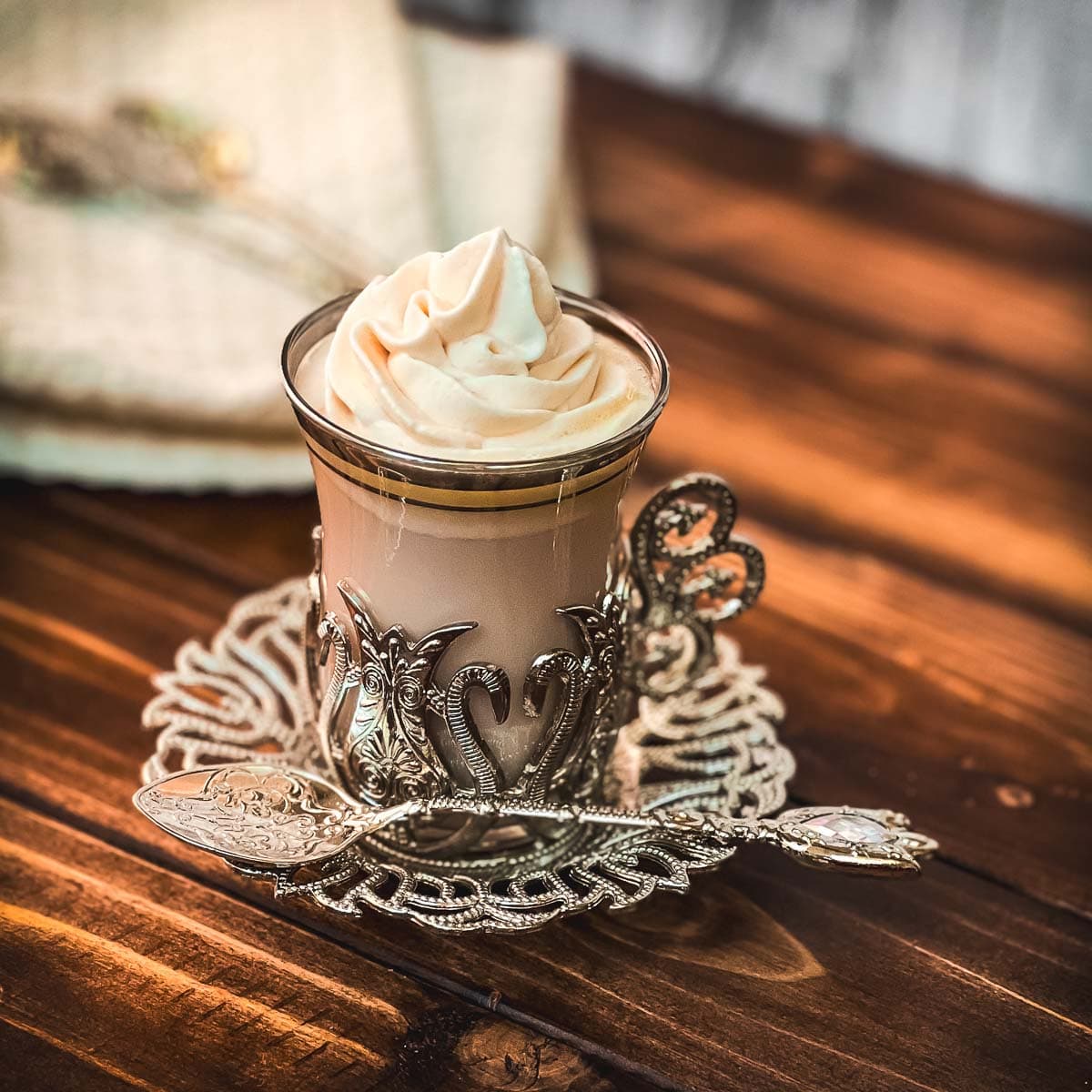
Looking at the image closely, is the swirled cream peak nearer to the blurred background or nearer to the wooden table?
the wooden table

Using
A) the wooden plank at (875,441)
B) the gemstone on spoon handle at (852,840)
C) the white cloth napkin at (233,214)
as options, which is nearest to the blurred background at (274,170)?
the white cloth napkin at (233,214)

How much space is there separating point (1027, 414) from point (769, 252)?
32 centimetres

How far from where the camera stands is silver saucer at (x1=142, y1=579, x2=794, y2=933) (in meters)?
0.50

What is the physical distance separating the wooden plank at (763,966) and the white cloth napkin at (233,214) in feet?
0.85

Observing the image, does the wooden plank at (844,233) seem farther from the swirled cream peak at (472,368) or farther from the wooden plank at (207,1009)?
the wooden plank at (207,1009)

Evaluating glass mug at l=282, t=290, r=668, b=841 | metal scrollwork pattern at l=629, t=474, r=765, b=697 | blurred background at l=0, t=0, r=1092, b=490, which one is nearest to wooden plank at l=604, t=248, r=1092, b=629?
blurred background at l=0, t=0, r=1092, b=490

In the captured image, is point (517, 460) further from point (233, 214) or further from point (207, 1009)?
point (233, 214)

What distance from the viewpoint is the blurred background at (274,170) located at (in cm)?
81

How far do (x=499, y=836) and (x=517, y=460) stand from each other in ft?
0.63

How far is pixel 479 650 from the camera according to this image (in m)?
0.50

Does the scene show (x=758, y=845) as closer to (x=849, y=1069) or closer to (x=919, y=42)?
(x=849, y=1069)

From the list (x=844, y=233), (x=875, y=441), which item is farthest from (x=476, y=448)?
(x=844, y=233)

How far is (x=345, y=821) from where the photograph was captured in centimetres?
52

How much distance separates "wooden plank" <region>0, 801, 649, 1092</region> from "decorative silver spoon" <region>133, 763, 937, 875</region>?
4 cm
